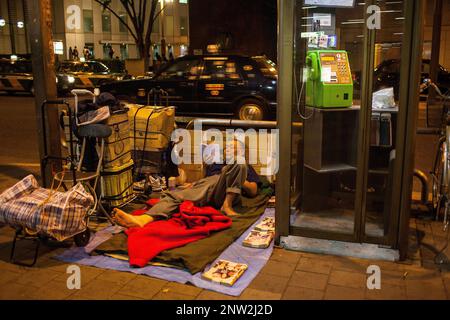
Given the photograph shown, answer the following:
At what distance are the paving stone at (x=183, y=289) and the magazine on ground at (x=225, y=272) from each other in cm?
17

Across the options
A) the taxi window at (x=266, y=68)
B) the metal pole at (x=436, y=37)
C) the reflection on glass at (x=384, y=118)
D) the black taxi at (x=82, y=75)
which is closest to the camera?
the reflection on glass at (x=384, y=118)

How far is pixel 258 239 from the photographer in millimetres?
4777

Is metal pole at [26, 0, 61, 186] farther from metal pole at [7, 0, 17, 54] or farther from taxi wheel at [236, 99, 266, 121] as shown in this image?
metal pole at [7, 0, 17, 54]

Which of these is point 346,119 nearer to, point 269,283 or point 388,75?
point 388,75

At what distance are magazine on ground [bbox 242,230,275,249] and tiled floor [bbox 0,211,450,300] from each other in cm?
19

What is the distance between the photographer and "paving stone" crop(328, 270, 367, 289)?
12.8ft

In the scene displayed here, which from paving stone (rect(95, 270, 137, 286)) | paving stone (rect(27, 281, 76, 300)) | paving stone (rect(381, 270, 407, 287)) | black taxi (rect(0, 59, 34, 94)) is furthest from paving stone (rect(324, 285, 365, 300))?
black taxi (rect(0, 59, 34, 94))

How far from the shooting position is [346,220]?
4934mm

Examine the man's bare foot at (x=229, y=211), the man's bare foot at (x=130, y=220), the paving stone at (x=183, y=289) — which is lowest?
the paving stone at (x=183, y=289)

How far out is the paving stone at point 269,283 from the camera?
3.85 metres

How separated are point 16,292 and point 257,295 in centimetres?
193

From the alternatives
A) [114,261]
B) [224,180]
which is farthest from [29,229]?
[224,180]

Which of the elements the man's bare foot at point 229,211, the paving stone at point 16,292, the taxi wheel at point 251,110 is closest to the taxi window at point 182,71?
the taxi wheel at point 251,110

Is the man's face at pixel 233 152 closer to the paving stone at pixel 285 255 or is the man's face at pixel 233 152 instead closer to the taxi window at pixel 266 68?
the paving stone at pixel 285 255
